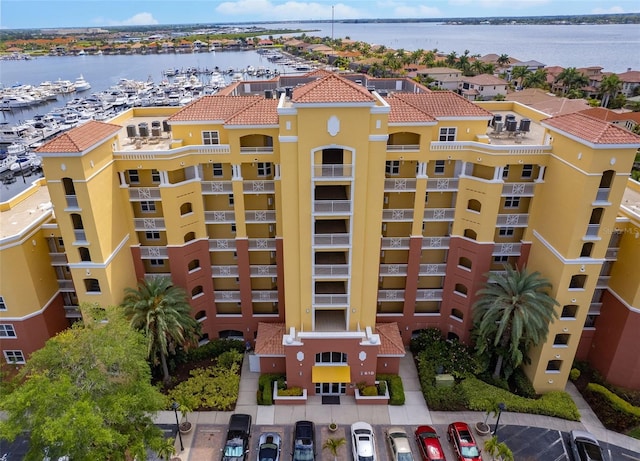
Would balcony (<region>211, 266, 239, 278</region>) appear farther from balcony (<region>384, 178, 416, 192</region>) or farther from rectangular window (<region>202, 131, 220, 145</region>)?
balcony (<region>384, 178, 416, 192</region>)

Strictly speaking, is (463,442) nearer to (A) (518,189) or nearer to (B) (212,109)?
(A) (518,189)

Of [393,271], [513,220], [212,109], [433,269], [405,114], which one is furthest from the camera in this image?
[433,269]

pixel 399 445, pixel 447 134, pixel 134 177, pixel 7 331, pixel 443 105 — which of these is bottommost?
pixel 399 445

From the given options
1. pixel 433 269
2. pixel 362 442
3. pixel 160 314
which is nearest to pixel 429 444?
pixel 362 442

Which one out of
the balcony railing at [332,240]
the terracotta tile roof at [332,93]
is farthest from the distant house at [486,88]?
the balcony railing at [332,240]

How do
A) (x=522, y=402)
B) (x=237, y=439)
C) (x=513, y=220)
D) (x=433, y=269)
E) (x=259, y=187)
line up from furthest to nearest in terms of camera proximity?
(x=433, y=269)
(x=513, y=220)
(x=259, y=187)
(x=522, y=402)
(x=237, y=439)

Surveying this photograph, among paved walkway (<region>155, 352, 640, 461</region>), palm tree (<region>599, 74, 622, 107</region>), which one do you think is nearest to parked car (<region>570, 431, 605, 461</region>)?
paved walkway (<region>155, 352, 640, 461</region>)

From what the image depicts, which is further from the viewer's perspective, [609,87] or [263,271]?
[609,87]

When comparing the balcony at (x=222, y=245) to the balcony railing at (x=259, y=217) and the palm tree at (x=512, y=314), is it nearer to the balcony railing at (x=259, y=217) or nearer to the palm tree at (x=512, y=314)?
the balcony railing at (x=259, y=217)
